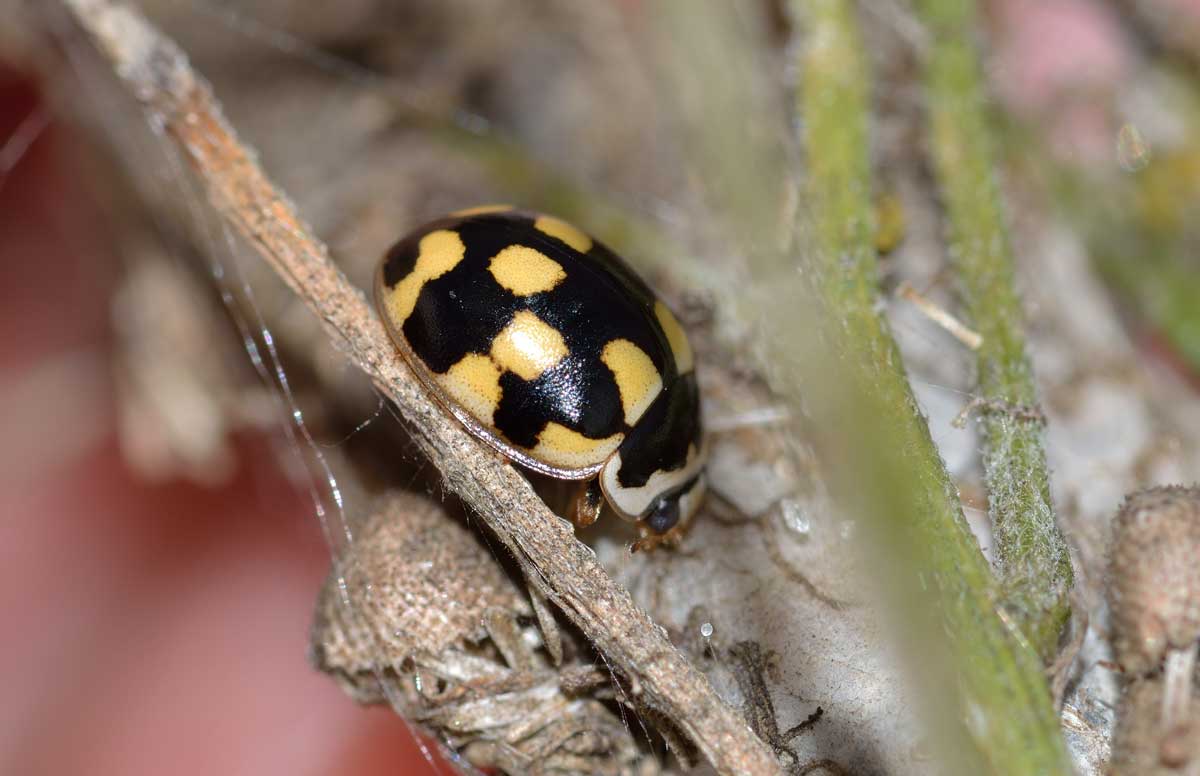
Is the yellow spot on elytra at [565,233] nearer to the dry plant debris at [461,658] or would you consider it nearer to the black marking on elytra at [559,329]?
the black marking on elytra at [559,329]

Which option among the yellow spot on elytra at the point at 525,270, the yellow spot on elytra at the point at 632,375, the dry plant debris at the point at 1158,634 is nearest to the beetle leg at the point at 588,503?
A: the yellow spot on elytra at the point at 632,375

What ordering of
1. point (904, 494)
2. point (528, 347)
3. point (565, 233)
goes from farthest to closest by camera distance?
point (565, 233) < point (528, 347) < point (904, 494)

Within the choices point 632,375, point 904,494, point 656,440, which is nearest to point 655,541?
point 656,440

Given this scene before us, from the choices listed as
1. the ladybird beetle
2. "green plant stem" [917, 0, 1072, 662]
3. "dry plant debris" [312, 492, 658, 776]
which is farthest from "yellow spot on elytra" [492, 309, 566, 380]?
"green plant stem" [917, 0, 1072, 662]

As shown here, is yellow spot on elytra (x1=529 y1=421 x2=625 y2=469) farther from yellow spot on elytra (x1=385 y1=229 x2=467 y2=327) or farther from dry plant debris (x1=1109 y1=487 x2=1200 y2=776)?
dry plant debris (x1=1109 y1=487 x2=1200 y2=776)

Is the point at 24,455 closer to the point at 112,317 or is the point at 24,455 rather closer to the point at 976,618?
the point at 112,317

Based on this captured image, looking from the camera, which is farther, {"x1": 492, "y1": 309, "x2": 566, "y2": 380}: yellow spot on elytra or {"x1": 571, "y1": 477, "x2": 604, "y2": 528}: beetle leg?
{"x1": 571, "y1": 477, "x2": 604, "y2": 528}: beetle leg

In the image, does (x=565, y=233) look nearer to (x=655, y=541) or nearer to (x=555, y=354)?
(x=555, y=354)
